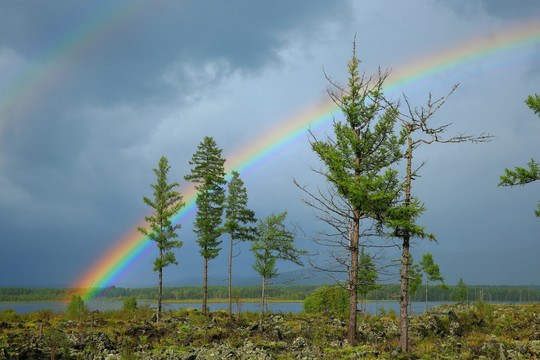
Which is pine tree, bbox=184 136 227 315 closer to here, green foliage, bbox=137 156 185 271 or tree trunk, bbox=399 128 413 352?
green foliage, bbox=137 156 185 271

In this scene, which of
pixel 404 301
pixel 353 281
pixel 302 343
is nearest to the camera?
pixel 404 301

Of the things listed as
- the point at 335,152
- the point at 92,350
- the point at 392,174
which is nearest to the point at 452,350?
the point at 392,174

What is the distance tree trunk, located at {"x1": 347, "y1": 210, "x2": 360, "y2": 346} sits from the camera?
58.5 ft

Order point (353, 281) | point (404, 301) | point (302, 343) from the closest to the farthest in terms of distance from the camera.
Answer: point (404, 301) → point (302, 343) → point (353, 281)

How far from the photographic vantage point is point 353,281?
18016mm

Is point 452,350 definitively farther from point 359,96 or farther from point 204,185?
point 204,185

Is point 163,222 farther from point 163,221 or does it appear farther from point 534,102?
point 534,102

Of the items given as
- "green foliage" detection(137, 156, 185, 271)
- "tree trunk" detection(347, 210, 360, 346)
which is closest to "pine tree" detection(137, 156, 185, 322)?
"green foliage" detection(137, 156, 185, 271)

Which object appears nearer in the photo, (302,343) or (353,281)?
(302,343)

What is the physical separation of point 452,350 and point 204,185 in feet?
85.9

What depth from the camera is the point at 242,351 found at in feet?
49.3

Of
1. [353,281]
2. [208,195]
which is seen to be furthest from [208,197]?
[353,281]

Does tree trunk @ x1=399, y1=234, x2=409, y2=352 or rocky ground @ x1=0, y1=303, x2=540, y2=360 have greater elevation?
tree trunk @ x1=399, y1=234, x2=409, y2=352

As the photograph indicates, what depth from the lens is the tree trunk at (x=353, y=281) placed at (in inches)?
703
